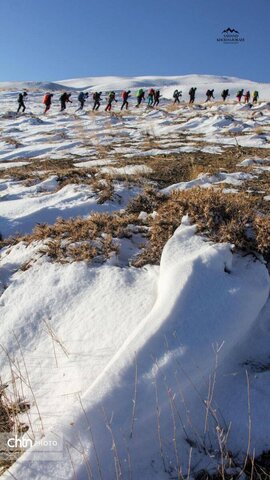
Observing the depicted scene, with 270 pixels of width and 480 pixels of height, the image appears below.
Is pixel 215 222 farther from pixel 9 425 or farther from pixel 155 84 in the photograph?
pixel 155 84

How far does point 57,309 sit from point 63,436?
144 centimetres

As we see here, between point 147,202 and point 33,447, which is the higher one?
point 147,202

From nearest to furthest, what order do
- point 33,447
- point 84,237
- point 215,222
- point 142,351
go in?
point 33,447 < point 142,351 < point 215,222 < point 84,237

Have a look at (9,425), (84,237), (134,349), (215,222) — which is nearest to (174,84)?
(84,237)

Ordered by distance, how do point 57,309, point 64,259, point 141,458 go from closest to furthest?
point 141,458 → point 57,309 → point 64,259

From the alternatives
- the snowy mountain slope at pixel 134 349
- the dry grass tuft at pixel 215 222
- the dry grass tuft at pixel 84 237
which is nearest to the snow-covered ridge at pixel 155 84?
the dry grass tuft at pixel 84 237

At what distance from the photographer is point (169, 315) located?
9.45ft

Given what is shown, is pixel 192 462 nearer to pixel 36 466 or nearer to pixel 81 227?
pixel 36 466

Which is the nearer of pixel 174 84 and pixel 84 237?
pixel 84 237

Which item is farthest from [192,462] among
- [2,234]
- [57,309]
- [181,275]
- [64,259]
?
[2,234]

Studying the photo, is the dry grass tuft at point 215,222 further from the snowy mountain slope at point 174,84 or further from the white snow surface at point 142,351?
the snowy mountain slope at point 174,84

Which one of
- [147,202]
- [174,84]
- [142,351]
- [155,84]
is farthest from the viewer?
[155,84]

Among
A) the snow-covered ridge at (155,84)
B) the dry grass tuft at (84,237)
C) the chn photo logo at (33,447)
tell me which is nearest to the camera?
the chn photo logo at (33,447)

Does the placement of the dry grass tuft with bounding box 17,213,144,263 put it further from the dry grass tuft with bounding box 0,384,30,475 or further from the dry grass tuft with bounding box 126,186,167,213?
the dry grass tuft with bounding box 0,384,30,475
